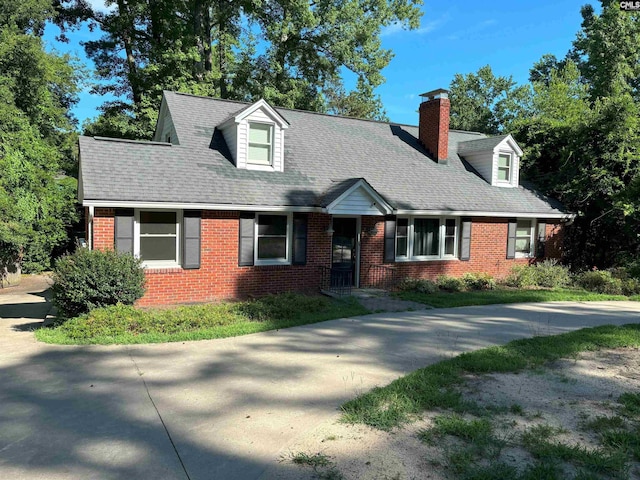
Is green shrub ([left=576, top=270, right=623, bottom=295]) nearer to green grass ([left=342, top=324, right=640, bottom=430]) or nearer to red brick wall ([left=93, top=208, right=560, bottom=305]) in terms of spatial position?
red brick wall ([left=93, top=208, right=560, bottom=305])

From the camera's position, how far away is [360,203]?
43.6 feet

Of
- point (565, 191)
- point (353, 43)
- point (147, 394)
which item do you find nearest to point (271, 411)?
point (147, 394)

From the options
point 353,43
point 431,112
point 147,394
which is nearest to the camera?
point 147,394

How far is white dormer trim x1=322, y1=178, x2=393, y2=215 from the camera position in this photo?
12.9 metres

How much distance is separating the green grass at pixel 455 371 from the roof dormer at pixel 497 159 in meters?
9.98

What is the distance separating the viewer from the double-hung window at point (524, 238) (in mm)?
17734

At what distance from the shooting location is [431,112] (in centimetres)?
1869

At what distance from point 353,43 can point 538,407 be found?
944 inches

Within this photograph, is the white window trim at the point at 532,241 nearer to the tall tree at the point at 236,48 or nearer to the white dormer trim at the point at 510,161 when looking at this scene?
the white dormer trim at the point at 510,161

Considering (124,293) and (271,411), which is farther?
(124,293)

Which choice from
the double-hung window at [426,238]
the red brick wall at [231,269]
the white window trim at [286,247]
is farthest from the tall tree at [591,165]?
the white window trim at [286,247]

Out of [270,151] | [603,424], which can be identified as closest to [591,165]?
[270,151]

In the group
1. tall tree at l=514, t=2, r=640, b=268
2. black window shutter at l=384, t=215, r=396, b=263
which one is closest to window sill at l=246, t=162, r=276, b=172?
black window shutter at l=384, t=215, r=396, b=263

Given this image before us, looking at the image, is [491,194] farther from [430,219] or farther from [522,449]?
[522,449]
